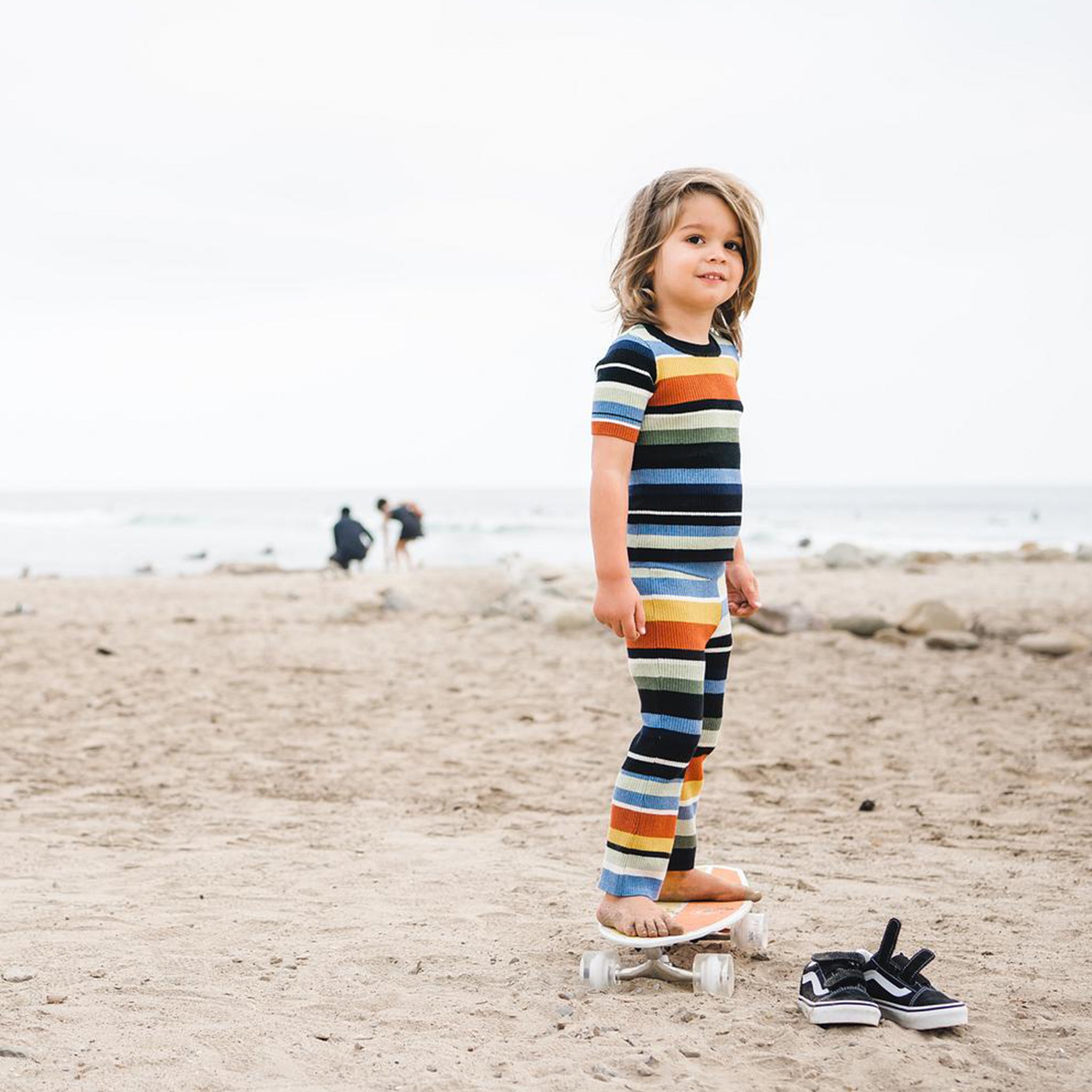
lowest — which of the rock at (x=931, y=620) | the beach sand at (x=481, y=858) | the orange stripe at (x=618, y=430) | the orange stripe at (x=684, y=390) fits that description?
the beach sand at (x=481, y=858)

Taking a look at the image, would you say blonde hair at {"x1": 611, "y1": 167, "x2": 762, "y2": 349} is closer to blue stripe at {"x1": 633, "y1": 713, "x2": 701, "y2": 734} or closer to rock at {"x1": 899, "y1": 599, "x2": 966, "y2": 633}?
blue stripe at {"x1": 633, "y1": 713, "x2": 701, "y2": 734}

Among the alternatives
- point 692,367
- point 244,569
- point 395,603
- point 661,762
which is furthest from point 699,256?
point 244,569

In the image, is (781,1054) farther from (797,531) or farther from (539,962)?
(797,531)

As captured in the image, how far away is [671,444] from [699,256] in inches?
18.1

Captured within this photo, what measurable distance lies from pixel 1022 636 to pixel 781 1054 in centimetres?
686

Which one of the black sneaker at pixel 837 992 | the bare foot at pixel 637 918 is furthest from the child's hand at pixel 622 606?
the black sneaker at pixel 837 992

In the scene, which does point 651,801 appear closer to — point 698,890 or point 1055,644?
point 698,890

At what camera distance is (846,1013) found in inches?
89.6

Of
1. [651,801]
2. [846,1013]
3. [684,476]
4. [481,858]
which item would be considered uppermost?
[684,476]

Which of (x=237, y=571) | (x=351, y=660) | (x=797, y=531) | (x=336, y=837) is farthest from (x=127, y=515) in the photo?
(x=336, y=837)

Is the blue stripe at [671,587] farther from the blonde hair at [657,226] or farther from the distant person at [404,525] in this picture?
the distant person at [404,525]

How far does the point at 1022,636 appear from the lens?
8.26m

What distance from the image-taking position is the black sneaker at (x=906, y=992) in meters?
2.28

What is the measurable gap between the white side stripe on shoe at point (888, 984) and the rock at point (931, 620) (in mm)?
6519
